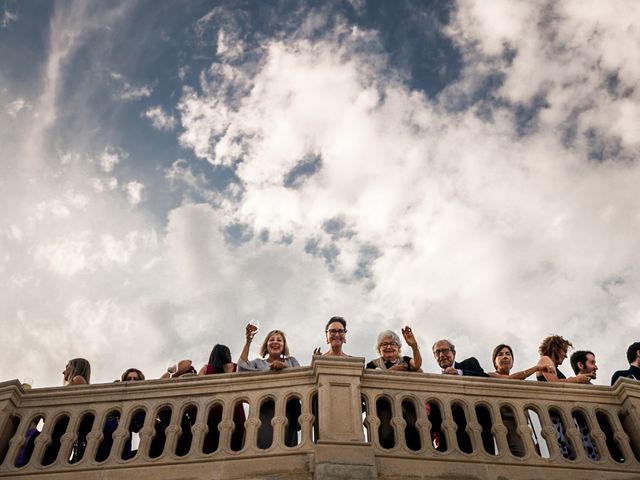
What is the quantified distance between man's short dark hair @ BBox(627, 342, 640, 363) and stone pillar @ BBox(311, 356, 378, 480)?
4.04 m

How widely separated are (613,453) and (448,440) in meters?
2.11

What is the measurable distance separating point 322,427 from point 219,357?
2.16 meters

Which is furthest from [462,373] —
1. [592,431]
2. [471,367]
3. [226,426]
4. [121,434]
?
[121,434]

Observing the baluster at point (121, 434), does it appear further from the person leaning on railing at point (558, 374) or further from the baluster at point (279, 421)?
the person leaning on railing at point (558, 374)

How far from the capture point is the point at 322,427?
8039mm

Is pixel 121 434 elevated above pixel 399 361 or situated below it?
below

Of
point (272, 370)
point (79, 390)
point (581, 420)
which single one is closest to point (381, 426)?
point (272, 370)

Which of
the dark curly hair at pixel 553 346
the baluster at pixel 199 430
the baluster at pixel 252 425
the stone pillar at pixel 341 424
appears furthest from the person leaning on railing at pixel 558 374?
the baluster at pixel 199 430

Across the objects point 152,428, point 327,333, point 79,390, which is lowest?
point 152,428

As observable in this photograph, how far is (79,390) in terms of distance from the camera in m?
8.70

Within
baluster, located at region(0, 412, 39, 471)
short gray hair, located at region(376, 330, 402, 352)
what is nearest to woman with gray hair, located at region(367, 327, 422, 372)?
short gray hair, located at region(376, 330, 402, 352)

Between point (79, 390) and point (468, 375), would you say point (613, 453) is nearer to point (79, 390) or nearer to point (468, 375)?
point (468, 375)

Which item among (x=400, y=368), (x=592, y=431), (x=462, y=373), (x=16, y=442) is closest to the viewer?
(x=16, y=442)

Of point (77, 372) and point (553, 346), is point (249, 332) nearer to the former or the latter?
point (77, 372)
